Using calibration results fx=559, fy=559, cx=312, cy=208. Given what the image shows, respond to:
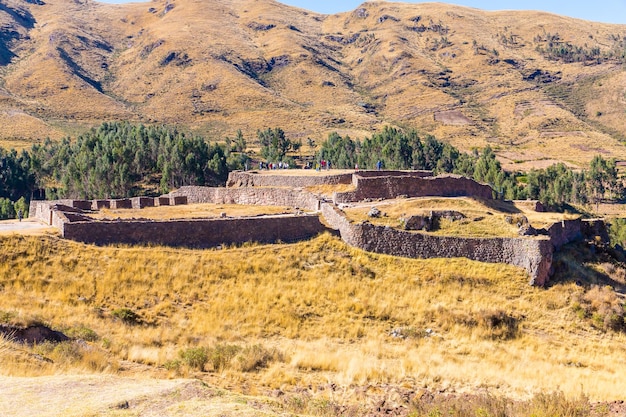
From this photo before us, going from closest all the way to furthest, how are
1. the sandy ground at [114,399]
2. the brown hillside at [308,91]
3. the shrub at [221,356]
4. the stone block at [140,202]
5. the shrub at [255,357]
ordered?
the sandy ground at [114,399] → the shrub at [221,356] → the shrub at [255,357] → the stone block at [140,202] → the brown hillside at [308,91]

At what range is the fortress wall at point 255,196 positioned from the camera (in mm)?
33500

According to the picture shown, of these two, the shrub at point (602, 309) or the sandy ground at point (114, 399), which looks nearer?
the sandy ground at point (114, 399)

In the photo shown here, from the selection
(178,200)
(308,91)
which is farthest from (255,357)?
(308,91)

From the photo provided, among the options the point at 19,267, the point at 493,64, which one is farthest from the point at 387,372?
the point at 493,64

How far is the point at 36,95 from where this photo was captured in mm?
139875

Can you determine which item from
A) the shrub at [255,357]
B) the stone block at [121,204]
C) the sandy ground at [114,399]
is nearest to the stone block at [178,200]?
the stone block at [121,204]

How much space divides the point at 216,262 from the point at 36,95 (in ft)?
450

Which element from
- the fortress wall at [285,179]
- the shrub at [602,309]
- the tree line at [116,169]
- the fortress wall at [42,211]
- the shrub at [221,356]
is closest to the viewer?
the shrub at [221,356]

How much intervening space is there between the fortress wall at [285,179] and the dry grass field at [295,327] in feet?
38.6

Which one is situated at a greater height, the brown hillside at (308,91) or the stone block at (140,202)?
the brown hillside at (308,91)

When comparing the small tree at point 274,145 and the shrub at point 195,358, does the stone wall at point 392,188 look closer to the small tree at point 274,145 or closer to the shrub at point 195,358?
the shrub at point 195,358

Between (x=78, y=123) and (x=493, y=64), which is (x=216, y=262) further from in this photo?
(x=493, y=64)

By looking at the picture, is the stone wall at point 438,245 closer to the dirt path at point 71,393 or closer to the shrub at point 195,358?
the shrub at point 195,358

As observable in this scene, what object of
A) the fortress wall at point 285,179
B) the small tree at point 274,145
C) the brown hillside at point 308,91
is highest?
the brown hillside at point 308,91
